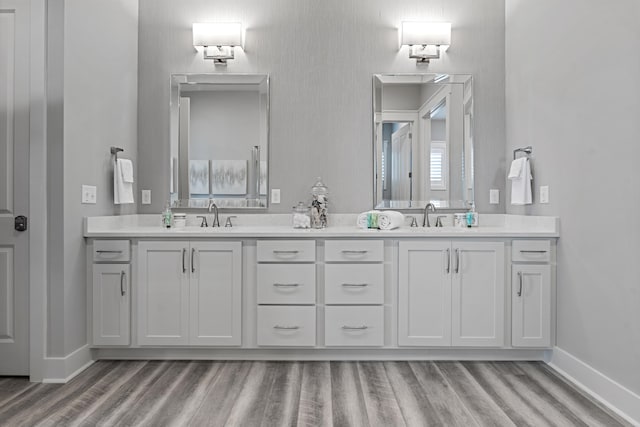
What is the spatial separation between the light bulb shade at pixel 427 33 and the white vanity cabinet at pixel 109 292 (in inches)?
97.3

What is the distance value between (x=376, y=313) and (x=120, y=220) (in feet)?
6.14

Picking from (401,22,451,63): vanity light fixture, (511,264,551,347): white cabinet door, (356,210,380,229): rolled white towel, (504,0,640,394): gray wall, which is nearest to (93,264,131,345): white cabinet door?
(356,210,380,229): rolled white towel

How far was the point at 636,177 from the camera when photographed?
1.91 metres

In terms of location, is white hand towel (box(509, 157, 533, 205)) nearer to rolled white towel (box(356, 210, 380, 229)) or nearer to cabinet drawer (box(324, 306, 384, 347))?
rolled white towel (box(356, 210, 380, 229))

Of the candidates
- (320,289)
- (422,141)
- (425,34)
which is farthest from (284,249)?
(425,34)

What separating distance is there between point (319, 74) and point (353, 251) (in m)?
1.43

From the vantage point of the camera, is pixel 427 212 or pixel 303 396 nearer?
pixel 303 396

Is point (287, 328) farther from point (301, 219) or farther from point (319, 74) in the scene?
point (319, 74)

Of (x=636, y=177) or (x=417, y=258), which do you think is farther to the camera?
(x=417, y=258)

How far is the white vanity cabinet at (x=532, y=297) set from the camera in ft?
8.38

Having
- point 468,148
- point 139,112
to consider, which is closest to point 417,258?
point 468,148

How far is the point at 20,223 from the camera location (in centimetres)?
231

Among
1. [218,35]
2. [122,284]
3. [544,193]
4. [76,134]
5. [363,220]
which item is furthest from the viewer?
[218,35]

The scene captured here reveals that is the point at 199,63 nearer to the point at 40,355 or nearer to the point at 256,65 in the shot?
the point at 256,65
